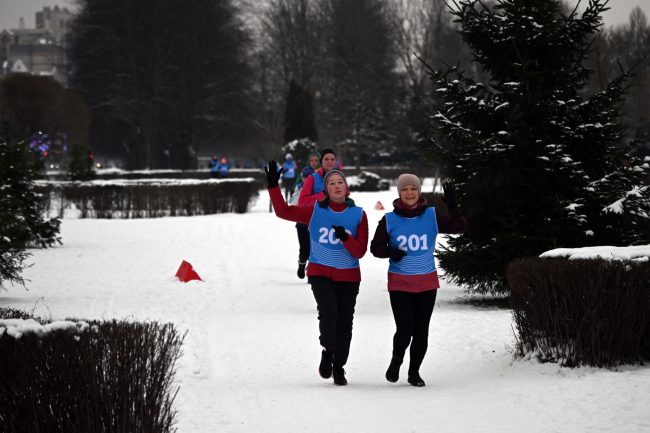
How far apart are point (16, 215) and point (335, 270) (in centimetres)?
829

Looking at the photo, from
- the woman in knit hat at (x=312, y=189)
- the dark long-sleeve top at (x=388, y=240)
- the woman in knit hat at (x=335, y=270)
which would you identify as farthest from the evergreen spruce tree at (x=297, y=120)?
the dark long-sleeve top at (x=388, y=240)

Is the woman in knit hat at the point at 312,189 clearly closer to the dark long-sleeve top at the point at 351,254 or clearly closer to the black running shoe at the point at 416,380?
the dark long-sleeve top at the point at 351,254

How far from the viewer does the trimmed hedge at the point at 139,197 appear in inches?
1330

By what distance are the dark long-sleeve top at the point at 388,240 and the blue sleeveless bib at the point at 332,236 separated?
0.24 metres

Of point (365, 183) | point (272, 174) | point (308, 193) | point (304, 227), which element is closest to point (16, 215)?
point (304, 227)

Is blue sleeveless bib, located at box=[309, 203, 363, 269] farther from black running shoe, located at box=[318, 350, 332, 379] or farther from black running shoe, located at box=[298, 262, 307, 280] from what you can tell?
black running shoe, located at box=[298, 262, 307, 280]

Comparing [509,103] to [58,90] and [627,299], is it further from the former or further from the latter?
[58,90]

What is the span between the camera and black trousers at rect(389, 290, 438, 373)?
26.3 ft

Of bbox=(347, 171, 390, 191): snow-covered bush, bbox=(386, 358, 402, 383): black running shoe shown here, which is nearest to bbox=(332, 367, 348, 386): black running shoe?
bbox=(386, 358, 402, 383): black running shoe

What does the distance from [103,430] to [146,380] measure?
1.18ft

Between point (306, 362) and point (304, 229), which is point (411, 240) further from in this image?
point (304, 229)

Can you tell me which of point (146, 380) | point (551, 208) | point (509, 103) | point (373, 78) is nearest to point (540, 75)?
point (509, 103)

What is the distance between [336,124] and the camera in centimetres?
7719

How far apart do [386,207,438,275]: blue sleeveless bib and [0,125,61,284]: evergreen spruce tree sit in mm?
7296
